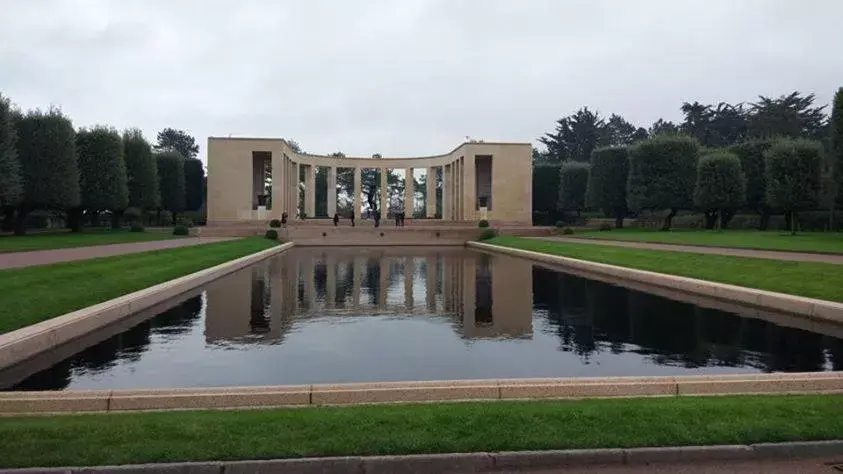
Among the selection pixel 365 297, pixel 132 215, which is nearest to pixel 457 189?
pixel 132 215

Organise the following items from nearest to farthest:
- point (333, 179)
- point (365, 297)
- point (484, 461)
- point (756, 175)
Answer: point (484, 461), point (365, 297), point (756, 175), point (333, 179)

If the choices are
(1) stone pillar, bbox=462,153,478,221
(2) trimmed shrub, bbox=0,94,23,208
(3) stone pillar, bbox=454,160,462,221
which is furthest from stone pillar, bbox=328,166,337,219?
(2) trimmed shrub, bbox=0,94,23,208

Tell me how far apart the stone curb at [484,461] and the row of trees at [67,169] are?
29.1m

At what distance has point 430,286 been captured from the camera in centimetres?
1609

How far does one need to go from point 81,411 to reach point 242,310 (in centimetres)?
659

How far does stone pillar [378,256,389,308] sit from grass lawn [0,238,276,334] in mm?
4801

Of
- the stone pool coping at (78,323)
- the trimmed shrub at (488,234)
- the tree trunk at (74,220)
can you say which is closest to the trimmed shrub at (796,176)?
the trimmed shrub at (488,234)

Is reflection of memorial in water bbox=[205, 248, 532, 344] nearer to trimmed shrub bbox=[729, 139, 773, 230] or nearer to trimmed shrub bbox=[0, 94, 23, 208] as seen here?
trimmed shrub bbox=[0, 94, 23, 208]

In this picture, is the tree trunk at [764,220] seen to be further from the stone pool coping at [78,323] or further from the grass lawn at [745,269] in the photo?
the stone pool coping at [78,323]

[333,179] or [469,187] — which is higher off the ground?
[333,179]

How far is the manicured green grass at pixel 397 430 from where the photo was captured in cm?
414

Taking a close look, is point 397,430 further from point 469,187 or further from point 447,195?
point 447,195

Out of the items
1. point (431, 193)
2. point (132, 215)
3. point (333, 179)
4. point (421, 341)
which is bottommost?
point (421, 341)

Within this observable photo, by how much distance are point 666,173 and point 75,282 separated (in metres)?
38.3
